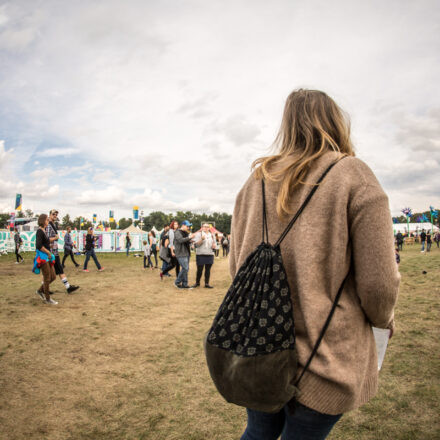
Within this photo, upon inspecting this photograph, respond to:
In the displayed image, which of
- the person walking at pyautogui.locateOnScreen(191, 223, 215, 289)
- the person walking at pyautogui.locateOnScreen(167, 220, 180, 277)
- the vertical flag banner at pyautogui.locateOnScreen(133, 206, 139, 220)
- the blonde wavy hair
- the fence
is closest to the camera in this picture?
the blonde wavy hair

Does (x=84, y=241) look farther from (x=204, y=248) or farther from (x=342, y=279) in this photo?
(x=342, y=279)

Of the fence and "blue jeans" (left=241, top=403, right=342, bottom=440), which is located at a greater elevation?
"blue jeans" (left=241, top=403, right=342, bottom=440)

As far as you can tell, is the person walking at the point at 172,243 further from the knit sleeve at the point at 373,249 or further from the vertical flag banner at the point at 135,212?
the vertical flag banner at the point at 135,212

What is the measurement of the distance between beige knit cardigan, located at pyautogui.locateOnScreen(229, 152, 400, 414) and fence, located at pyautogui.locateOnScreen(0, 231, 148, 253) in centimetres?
2652

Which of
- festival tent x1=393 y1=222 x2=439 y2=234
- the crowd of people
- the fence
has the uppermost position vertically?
festival tent x1=393 y1=222 x2=439 y2=234

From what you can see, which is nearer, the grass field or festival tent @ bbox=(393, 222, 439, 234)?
the grass field

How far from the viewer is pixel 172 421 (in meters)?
2.81

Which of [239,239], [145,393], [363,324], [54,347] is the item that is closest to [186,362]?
[145,393]

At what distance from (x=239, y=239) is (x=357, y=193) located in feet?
2.02

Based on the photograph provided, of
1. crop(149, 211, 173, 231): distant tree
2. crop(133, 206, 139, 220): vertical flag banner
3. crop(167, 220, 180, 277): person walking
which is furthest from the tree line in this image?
crop(167, 220, 180, 277): person walking

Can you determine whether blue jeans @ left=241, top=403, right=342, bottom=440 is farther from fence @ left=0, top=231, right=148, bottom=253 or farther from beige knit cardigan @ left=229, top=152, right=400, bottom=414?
fence @ left=0, top=231, right=148, bottom=253

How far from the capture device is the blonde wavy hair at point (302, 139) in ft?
4.17

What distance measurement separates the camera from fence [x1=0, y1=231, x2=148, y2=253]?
84.0 ft

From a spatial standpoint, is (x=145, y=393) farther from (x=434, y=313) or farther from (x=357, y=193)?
(x=434, y=313)
